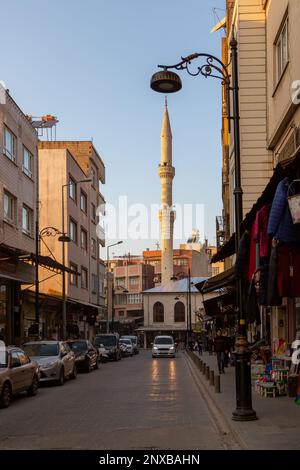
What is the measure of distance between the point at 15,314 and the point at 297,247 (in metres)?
24.9

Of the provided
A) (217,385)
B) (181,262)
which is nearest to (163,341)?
(217,385)

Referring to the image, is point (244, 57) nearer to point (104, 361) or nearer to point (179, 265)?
point (104, 361)

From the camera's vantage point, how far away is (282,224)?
10.3 metres

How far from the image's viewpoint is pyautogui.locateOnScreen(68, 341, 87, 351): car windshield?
32.5 m

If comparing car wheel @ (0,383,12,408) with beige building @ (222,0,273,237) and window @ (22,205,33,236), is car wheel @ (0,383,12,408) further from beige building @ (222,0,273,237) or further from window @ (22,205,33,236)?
window @ (22,205,33,236)

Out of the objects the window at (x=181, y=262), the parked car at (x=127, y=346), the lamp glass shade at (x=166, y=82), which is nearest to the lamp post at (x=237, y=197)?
the lamp glass shade at (x=166, y=82)

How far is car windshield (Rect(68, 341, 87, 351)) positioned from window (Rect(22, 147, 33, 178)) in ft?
32.9

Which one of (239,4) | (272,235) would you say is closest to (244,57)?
(239,4)

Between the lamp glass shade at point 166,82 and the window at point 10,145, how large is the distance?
1973cm

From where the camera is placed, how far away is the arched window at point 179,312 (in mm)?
96875

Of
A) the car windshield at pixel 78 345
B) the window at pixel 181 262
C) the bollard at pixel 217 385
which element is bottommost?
the bollard at pixel 217 385

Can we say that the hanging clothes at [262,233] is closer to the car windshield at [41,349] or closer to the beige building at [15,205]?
the car windshield at [41,349]

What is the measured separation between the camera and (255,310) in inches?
548

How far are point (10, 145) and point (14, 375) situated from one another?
62.1 ft
